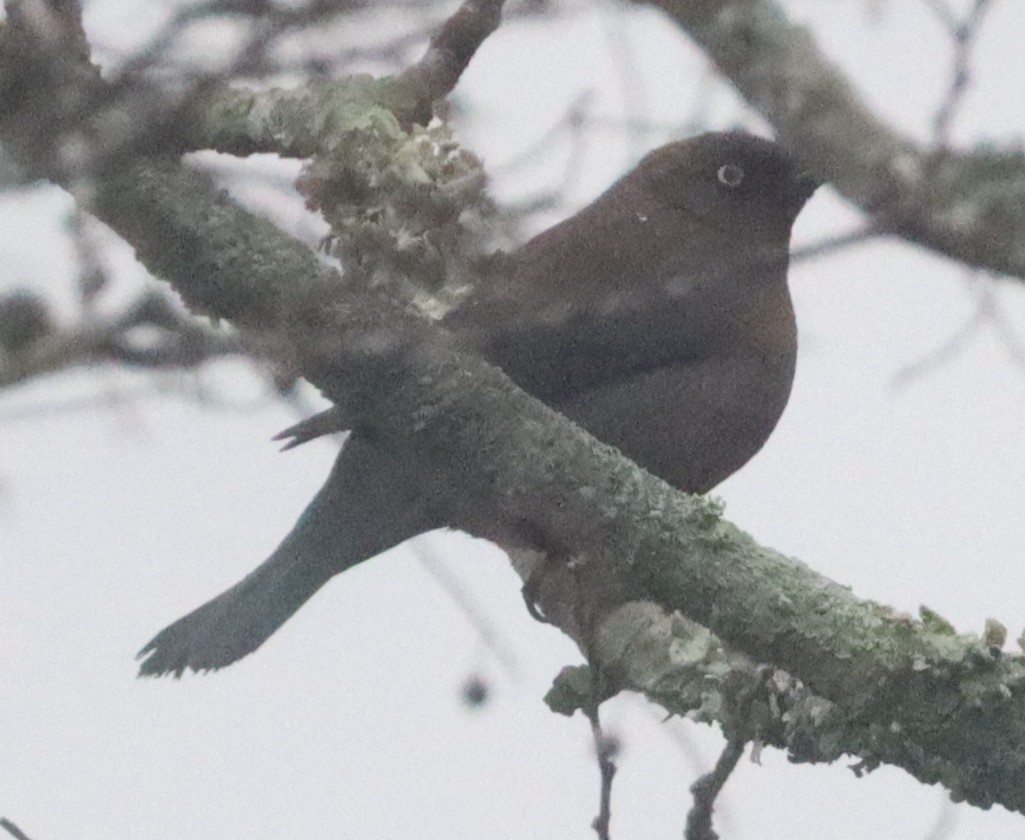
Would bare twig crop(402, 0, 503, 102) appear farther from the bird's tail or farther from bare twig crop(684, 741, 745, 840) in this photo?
bare twig crop(684, 741, 745, 840)

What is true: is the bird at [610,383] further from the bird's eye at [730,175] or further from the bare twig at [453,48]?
the bare twig at [453,48]

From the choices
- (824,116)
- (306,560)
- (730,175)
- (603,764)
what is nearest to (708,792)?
(603,764)

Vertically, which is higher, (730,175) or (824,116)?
(824,116)

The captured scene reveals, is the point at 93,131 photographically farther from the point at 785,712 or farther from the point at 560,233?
→ the point at 560,233

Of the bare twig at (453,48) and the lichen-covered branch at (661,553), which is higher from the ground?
the bare twig at (453,48)

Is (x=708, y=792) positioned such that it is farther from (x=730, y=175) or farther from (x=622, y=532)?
(x=730, y=175)

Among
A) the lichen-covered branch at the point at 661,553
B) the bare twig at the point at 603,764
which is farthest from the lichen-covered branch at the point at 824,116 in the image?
the bare twig at the point at 603,764
